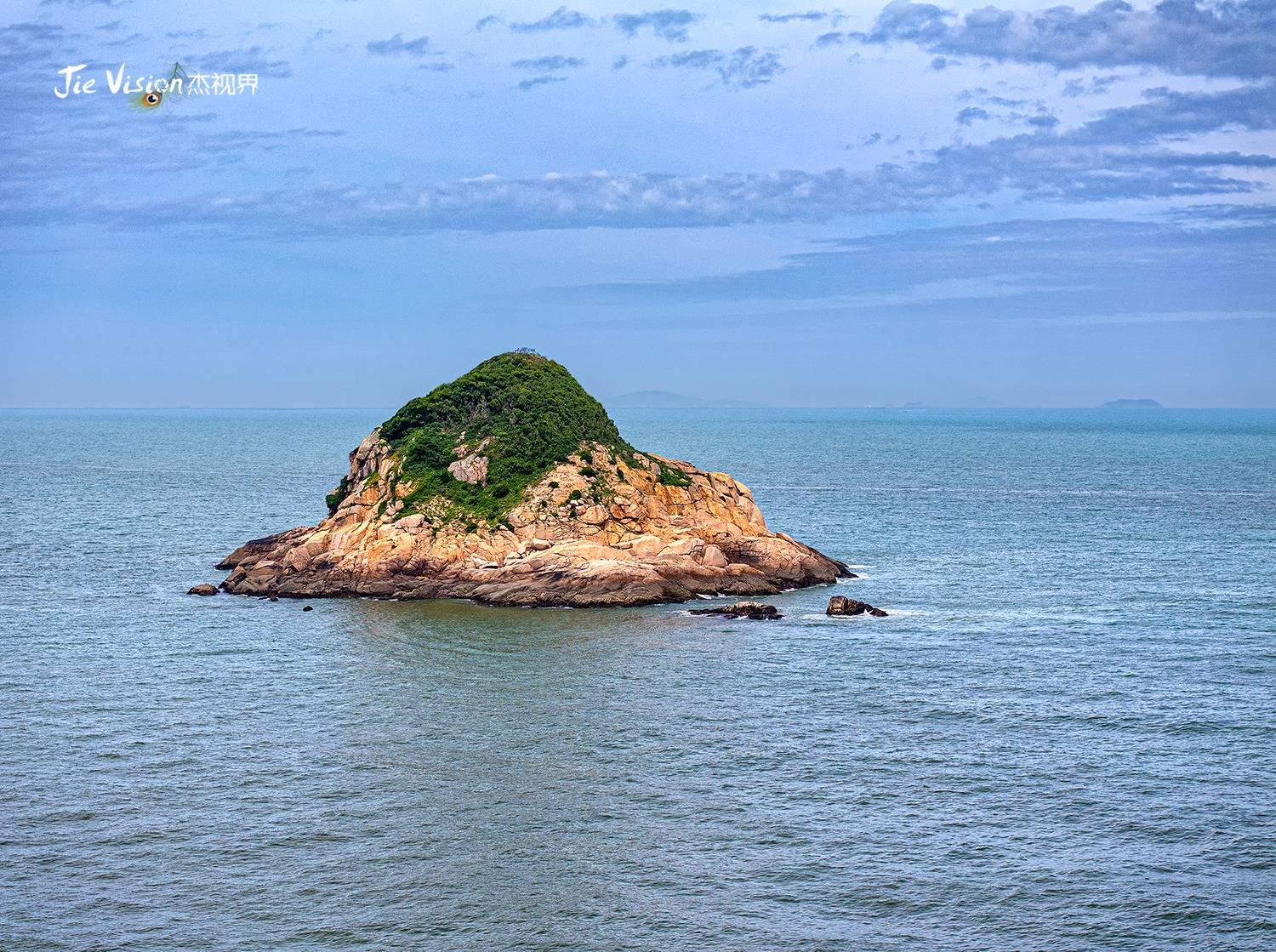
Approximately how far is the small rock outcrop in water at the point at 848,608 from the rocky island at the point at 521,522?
708 cm

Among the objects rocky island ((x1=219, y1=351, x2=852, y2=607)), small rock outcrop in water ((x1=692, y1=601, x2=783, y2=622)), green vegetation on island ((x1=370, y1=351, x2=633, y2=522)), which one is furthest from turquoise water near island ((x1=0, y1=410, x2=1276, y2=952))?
green vegetation on island ((x1=370, y1=351, x2=633, y2=522))

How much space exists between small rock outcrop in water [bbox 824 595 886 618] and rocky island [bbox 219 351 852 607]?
23.2 feet

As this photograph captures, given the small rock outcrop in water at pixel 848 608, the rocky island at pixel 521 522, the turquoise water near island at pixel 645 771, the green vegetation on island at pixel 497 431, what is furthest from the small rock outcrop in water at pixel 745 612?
the green vegetation on island at pixel 497 431

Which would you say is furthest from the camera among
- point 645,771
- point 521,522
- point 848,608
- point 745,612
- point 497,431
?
point 497,431

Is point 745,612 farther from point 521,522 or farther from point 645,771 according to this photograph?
point 645,771

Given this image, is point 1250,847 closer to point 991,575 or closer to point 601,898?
point 601,898

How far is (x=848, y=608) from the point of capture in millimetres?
78438

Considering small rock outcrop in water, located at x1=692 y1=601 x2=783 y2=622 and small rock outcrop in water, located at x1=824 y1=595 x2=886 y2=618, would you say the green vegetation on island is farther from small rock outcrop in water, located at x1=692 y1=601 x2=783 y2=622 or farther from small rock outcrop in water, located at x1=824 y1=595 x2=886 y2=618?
small rock outcrop in water, located at x1=824 y1=595 x2=886 y2=618

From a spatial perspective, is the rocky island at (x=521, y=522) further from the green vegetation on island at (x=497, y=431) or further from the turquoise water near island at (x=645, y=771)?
the turquoise water near island at (x=645, y=771)

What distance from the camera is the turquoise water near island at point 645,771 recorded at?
129 feet

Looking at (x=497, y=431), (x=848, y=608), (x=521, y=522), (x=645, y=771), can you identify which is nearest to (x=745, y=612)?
(x=848, y=608)

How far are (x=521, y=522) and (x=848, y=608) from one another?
21.4m

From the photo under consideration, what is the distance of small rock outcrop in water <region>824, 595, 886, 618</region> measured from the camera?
78.3 metres

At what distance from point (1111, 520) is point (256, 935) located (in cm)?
10264
